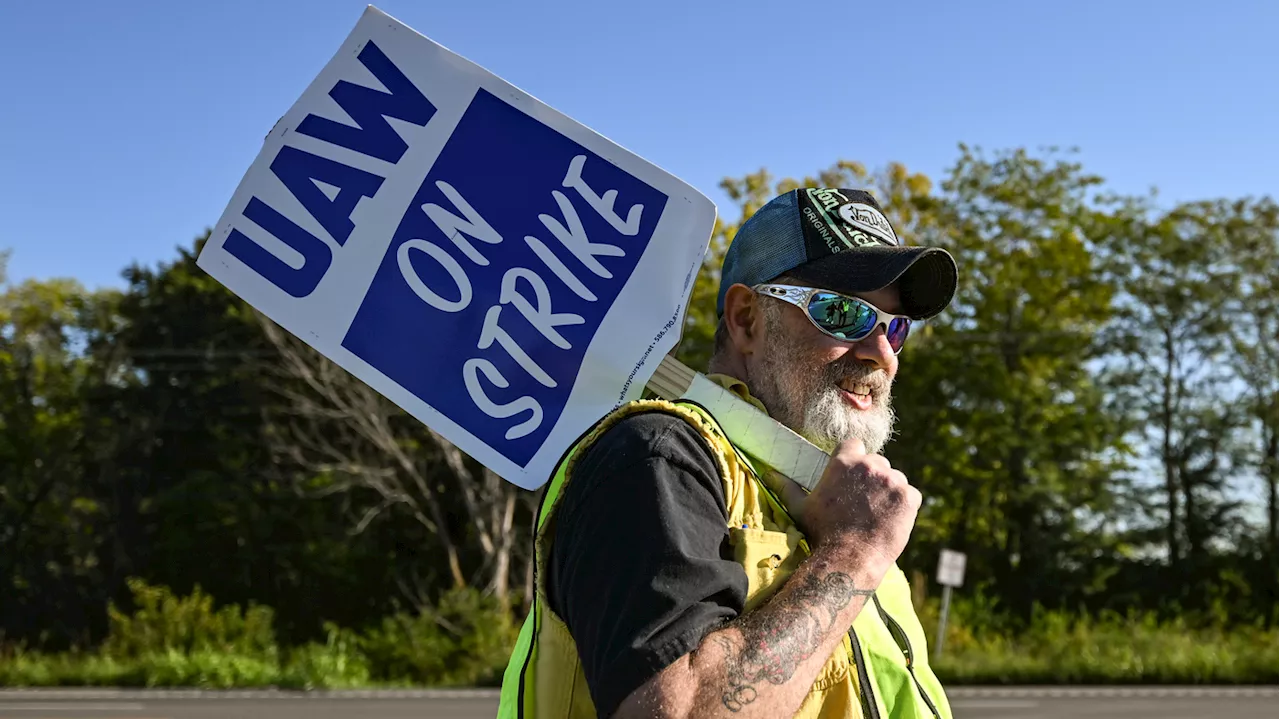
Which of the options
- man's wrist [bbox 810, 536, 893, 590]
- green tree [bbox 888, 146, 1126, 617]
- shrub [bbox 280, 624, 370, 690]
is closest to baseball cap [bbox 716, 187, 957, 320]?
man's wrist [bbox 810, 536, 893, 590]

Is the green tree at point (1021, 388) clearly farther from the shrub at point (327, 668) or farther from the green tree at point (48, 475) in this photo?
the green tree at point (48, 475)

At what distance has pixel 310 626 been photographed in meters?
32.5

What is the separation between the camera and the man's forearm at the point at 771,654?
5.47 ft

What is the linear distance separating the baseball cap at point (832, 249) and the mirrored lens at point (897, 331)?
2 cm

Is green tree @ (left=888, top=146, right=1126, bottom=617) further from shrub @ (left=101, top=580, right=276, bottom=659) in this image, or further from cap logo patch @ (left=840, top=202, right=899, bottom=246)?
cap logo patch @ (left=840, top=202, right=899, bottom=246)

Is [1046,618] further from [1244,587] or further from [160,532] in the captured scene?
[160,532]

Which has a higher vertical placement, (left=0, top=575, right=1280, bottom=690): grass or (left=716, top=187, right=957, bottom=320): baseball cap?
(left=716, top=187, right=957, bottom=320): baseball cap

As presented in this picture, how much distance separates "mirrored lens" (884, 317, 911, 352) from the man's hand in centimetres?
42

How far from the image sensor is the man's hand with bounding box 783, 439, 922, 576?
75.5 inches

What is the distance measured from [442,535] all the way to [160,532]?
9.95m

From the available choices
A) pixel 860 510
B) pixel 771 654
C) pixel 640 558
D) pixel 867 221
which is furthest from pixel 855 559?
pixel 867 221

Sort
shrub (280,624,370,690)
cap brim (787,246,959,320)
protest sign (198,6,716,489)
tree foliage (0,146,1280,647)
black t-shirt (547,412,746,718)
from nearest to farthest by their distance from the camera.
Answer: black t-shirt (547,412,746,718)
cap brim (787,246,959,320)
protest sign (198,6,716,489)
shrub (280,624,370,690)
tree foliage (0,146,1280,647)

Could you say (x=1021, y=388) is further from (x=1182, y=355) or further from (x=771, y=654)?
(x=771, y=654)

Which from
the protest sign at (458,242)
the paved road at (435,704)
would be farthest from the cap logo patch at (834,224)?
the paved road at (435,704)
